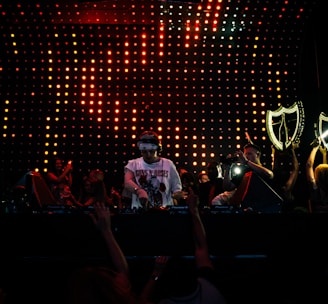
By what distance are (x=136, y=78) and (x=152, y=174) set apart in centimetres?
472

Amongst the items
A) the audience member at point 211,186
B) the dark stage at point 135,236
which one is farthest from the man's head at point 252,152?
the dark stage at point 135,236

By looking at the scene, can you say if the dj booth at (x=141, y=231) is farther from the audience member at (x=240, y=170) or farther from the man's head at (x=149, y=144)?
the man's head at (x=149, y=144)

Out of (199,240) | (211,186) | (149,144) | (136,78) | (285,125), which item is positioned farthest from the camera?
(136,78)

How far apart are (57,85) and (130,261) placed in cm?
678

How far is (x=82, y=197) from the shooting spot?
9.29 m

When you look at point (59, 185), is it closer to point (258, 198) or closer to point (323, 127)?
point (258, 198)

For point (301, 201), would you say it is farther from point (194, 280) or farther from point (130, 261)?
point (194, 280)

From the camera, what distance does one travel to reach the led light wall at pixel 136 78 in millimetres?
9703

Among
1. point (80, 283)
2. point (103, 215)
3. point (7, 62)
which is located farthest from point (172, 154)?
point (80, 283)

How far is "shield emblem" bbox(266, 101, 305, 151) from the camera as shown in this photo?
359 inches

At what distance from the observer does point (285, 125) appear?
9070mm

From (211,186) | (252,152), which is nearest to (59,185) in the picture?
(211,186)

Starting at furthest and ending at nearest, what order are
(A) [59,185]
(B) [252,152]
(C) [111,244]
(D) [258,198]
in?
(A) [59,185], (B) [252,152], (D) [258,198], (C) [111,244]

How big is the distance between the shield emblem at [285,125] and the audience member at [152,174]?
3.69m
